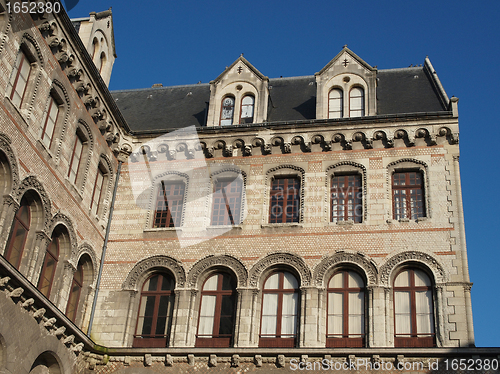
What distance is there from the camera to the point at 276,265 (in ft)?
67.2

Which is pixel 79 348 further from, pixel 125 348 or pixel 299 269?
pixel 299 269

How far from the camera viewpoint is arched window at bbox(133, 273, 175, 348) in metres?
20.3

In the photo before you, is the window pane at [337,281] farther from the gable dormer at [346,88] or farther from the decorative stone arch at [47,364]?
the decorative stone arch at [47,364]

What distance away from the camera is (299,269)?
20.2 meters

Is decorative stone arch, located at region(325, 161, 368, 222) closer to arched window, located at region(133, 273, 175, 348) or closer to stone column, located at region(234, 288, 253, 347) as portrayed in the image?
stone column, located at region(234, 288, 253, 347)

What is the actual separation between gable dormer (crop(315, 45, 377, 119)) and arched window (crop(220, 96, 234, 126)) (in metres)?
3.30

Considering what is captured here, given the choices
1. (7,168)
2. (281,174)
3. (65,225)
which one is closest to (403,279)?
(281,174)

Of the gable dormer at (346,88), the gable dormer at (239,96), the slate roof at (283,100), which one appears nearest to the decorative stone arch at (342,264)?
the gable dormer at (346,88)

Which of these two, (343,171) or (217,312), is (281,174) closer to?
(343,171)

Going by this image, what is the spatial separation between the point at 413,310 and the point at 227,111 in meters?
10.2

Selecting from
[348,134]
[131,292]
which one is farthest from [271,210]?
[131,292]

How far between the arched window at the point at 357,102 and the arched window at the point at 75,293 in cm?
1091

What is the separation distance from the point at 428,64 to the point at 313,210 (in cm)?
925

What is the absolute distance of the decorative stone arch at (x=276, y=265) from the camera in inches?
791
